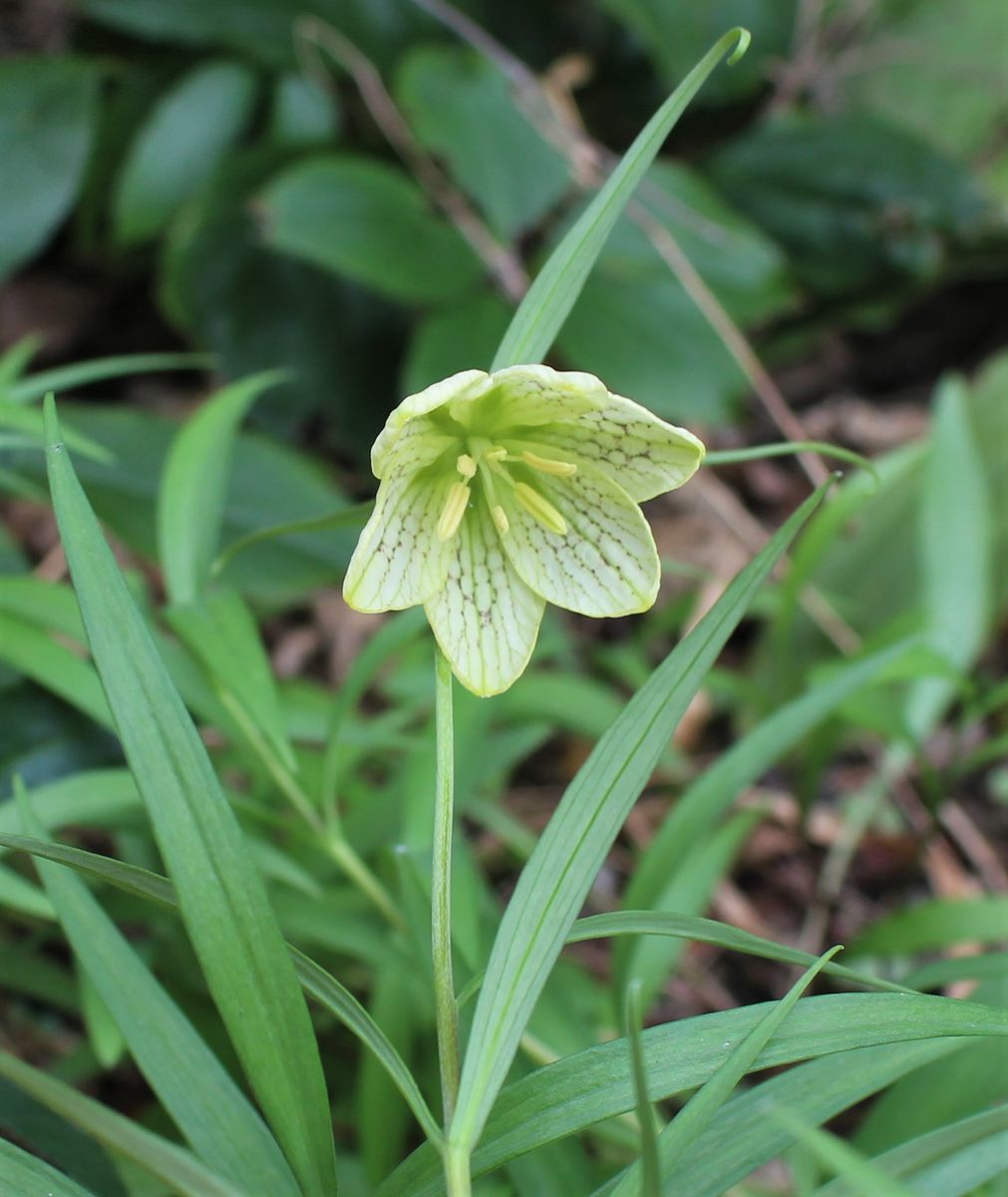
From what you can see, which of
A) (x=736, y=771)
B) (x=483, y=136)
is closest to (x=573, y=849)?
(x=736, y=771)

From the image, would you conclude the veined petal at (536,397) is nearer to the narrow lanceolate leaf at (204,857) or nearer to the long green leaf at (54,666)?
the narrow lanceolate leaf at (204,857)

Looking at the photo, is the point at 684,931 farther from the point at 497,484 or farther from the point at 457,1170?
the point at 497,484

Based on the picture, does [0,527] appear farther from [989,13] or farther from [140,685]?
[989,13]

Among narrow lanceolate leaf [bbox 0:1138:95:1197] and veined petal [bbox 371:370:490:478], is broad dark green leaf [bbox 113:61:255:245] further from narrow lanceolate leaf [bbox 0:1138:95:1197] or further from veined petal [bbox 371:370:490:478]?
narrow lanceolate leaf [bbox 0:1138:95:1197]

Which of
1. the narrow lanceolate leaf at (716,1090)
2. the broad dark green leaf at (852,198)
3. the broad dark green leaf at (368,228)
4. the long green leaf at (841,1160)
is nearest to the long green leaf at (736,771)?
the narrow lanceolate leaf at (716,1090)

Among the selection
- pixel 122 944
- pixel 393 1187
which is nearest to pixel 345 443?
pixel 122 944

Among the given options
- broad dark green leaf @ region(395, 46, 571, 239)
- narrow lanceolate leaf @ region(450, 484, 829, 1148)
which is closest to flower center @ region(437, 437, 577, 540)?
narrow lanceolate leaf @ region(450, 484, 829, 1148)

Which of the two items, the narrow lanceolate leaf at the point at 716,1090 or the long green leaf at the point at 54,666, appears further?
the long green leaf at the point at 54,666
